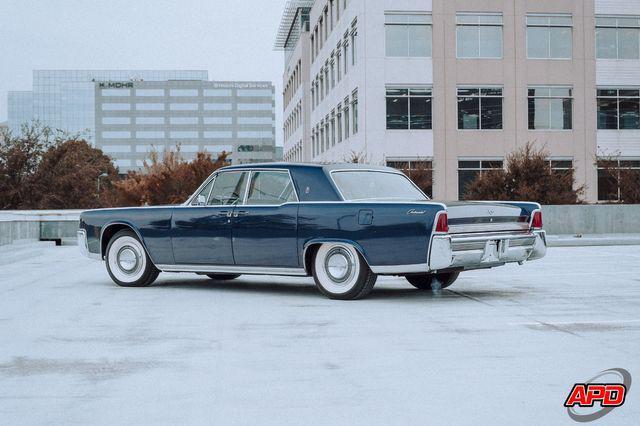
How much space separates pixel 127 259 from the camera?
11742 millimetres

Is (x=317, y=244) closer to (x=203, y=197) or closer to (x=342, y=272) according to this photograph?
(x=342, y=272)

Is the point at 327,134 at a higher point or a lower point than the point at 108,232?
higher

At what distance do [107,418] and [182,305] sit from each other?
5.01 m

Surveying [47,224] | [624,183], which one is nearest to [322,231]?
[47,224]

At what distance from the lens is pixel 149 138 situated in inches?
6137

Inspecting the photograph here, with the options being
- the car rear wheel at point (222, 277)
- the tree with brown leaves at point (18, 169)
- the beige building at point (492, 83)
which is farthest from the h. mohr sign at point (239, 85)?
the car rear wheel at point (222, 277)

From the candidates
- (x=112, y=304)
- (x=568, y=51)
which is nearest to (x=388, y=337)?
(x=112, y=304)

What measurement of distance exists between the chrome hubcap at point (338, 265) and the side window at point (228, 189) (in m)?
1.61

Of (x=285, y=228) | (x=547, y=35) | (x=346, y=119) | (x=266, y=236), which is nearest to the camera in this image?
(x=285, y=228)

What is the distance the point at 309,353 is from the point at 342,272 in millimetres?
3267

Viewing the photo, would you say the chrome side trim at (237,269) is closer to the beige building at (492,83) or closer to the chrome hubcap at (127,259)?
the chrome hubcap at (127,259)

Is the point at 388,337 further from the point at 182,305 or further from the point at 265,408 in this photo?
the point at 182,305

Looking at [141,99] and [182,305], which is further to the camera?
[141,99]

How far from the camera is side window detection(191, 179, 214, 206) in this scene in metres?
11.0
